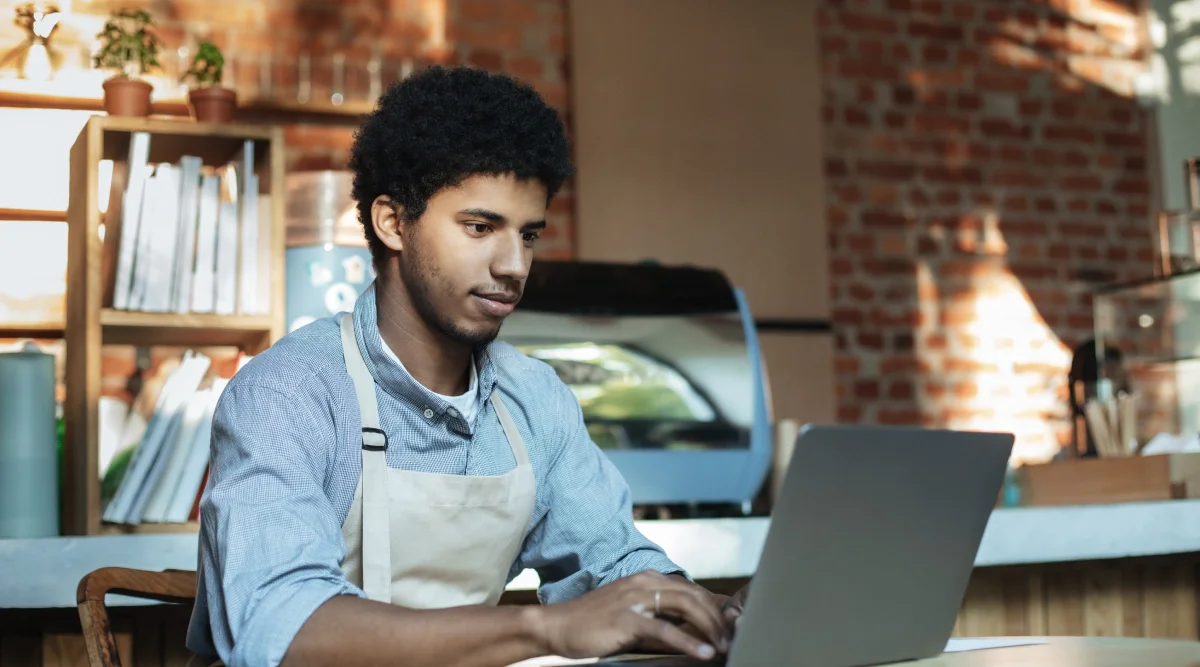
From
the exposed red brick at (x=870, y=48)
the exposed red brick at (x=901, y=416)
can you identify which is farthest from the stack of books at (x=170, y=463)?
the exposed red brick at (x=870, y=48)

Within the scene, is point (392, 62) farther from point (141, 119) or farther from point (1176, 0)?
point (1176, 0)

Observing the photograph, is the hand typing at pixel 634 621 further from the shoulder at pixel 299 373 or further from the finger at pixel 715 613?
the shoulder at pixel 299 373

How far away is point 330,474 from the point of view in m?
1.20

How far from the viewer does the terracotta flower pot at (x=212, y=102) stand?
7.51ft

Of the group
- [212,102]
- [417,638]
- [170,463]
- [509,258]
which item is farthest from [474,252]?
[212,102]

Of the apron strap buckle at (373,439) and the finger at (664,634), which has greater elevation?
the apron strap buckle at (373,439)

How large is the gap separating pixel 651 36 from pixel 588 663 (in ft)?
9.65

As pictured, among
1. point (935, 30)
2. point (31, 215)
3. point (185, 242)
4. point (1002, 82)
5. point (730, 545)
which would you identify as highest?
point (935, 30)

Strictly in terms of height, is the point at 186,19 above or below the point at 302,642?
above

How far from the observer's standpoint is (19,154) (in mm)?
2955

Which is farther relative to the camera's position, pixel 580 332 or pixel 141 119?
pixel 580 332

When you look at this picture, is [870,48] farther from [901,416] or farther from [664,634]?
[664,634]

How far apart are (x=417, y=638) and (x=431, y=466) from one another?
336mm

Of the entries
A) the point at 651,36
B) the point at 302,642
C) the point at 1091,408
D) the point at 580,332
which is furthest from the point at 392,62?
the point at 302,642
